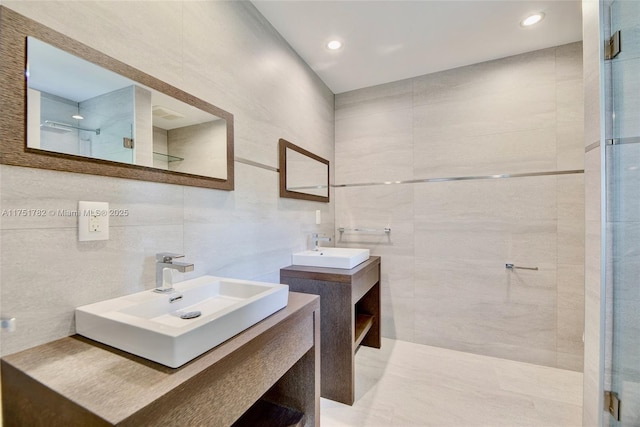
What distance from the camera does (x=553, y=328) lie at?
6.70ft

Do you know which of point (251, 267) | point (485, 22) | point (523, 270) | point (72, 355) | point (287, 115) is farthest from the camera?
point (523, 270)

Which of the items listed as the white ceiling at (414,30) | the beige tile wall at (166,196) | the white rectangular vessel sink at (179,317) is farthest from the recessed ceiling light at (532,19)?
the white rectangular vessel sink at (179,317)

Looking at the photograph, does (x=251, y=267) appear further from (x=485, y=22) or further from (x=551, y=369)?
(x=551, y=369)

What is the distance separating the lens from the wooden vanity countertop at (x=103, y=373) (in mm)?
522

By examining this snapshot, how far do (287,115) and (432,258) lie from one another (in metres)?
1.74

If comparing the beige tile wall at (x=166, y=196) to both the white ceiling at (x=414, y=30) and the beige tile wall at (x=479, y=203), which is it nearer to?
the white ceiling at (x=414, y=30)

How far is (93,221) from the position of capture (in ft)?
2.87

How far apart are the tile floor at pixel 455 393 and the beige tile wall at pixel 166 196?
1044 mm

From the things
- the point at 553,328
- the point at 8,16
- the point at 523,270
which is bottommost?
the point at 553,328

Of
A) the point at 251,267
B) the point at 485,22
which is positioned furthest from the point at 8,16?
the point at 485,22

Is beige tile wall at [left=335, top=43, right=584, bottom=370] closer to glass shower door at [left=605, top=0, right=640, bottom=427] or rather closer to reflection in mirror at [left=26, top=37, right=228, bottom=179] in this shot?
glass shower door at [left=605, top=0, right=640, bottom=427]

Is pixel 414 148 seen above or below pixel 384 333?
above

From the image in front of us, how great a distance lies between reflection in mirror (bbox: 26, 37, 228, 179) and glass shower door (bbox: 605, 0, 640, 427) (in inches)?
73.7

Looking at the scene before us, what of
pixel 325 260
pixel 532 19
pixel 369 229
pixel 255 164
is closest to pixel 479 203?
pixel 369 229
